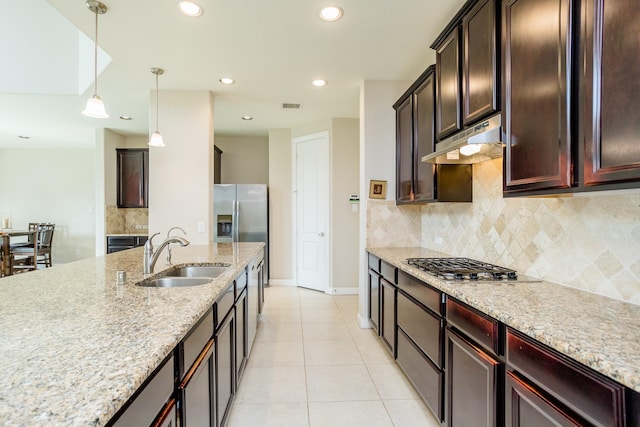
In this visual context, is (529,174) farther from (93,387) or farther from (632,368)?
(93,387)

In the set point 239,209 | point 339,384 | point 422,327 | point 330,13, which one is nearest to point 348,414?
point 339,384

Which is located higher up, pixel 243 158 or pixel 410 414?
pixel 243 158

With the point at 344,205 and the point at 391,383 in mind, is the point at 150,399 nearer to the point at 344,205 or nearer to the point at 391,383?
the point at 391,383

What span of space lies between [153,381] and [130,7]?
242cm

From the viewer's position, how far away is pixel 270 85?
3.48 metres

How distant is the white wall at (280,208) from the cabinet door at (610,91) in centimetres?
443

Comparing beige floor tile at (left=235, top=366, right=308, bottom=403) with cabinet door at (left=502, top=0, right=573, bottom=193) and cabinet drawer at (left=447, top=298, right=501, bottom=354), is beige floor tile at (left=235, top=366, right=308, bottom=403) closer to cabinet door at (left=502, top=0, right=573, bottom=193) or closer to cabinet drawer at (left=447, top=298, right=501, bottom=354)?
cabinet drawer at (left=447, top=298, right=501, bottom=354)

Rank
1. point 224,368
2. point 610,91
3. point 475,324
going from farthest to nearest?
point 224,368
point 475,324
point 610,91

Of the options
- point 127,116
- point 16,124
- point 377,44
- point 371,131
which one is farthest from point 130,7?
point 16,124

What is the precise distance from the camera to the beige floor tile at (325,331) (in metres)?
3.14

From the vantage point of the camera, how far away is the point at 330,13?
7.25 ft

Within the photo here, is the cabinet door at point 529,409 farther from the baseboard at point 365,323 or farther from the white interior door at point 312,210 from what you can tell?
the white interior door at point 312,210

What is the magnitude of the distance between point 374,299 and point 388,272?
59 cm

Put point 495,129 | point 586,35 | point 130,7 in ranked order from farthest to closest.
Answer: point 130,7 → point 495,129 → point 586,35
